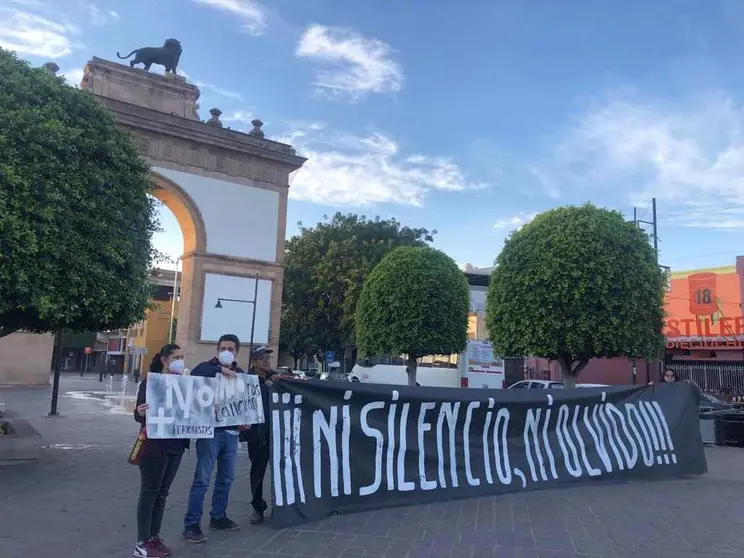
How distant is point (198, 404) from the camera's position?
5.13m

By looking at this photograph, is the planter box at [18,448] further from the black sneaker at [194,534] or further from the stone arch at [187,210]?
the stone arch at [187,210]

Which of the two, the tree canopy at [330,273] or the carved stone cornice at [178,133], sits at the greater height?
the carved stone cornice at [178,133]

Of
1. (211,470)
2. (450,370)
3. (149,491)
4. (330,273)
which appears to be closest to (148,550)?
(149,491)

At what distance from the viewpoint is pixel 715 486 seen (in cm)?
835

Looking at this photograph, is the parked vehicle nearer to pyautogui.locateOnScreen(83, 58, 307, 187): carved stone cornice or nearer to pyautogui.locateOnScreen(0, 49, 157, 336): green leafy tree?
pyautogui.locateOnScreen(83, 58, 307, 187): carved stone cornice

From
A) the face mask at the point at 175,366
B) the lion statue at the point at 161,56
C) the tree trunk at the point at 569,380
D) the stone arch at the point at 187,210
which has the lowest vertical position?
the tree trunk at the point at 569,380

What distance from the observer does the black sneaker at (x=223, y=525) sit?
5.48 meters

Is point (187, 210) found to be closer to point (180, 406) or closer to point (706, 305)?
point (180, 406)

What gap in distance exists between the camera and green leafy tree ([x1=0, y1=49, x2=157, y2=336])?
7391 millimetres

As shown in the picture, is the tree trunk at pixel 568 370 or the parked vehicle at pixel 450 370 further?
the parked vehicle at pixel 450 370

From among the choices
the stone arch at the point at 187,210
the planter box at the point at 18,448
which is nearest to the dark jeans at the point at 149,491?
the planter box at the point at 18,448

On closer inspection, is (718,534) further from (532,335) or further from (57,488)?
(532,335)

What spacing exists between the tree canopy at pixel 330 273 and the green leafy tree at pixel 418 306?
11.4 m

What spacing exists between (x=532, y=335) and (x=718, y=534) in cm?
810
